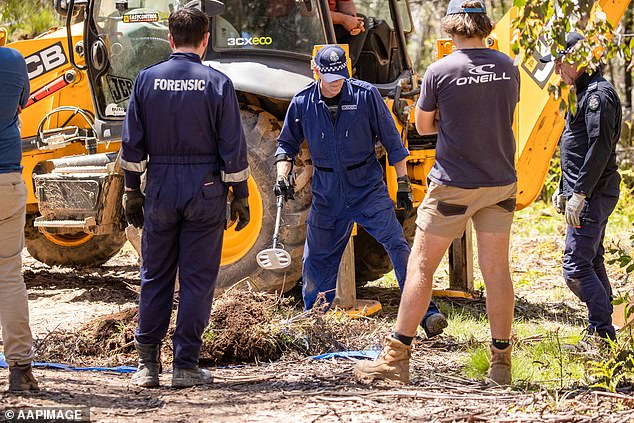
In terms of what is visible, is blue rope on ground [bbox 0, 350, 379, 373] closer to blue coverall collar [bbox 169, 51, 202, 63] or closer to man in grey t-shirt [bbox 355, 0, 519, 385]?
man in grey t-shirt [bbox 355, 0, 519, 385]

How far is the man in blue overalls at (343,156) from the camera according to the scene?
244 inches

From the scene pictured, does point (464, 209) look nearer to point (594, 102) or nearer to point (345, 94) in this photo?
point (594, 102)

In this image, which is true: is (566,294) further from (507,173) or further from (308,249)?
(507,173)

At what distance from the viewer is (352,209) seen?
633cm

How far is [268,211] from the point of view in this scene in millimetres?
7188

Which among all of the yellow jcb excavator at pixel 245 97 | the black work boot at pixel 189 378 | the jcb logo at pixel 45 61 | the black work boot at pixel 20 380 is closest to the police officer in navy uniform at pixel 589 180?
the yellow jcb excavator at pixel 245 97

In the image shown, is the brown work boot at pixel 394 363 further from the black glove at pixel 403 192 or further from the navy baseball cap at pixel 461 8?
the navy baseball cap at pixel 461 8

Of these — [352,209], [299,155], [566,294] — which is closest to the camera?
[352,209]

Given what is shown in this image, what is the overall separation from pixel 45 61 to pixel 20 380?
15.5 feet

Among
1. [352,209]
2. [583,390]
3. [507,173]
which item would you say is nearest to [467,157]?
[507,173]

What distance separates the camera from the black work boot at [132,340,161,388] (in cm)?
505

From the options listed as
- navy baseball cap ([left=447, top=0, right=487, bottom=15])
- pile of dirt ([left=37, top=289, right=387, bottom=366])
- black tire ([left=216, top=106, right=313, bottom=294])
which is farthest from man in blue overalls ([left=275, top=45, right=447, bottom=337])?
navy baseball cap ([left=447, top=0, right=487, bottom=15])

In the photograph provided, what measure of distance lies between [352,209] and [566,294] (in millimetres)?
2663

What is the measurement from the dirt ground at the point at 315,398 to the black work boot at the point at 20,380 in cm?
6
